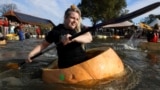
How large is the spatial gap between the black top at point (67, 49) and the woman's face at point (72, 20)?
0.31ft

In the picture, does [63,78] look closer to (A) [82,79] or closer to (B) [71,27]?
(A) [82,79]

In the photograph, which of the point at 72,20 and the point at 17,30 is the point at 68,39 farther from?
the point at 17,30

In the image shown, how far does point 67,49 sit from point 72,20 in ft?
1.78

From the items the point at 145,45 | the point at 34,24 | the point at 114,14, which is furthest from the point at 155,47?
the point at 114,14

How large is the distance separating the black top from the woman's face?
0.31ft

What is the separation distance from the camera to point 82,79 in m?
5.49

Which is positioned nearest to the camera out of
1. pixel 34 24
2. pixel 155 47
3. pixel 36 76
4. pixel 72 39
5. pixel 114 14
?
pixel 72 39

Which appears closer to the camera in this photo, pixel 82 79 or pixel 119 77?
pixel 82 79

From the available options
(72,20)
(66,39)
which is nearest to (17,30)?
Result: (72,20)

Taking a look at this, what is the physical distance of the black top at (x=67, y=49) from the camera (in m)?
5.65

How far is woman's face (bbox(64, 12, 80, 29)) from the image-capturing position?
5348 millimetres

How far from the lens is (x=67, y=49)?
568 centimetres

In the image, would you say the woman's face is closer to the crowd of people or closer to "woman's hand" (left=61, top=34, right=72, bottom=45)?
"woman's hand" (left=61, top=34, right=72, bottom=45)

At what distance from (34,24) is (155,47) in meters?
36.3
